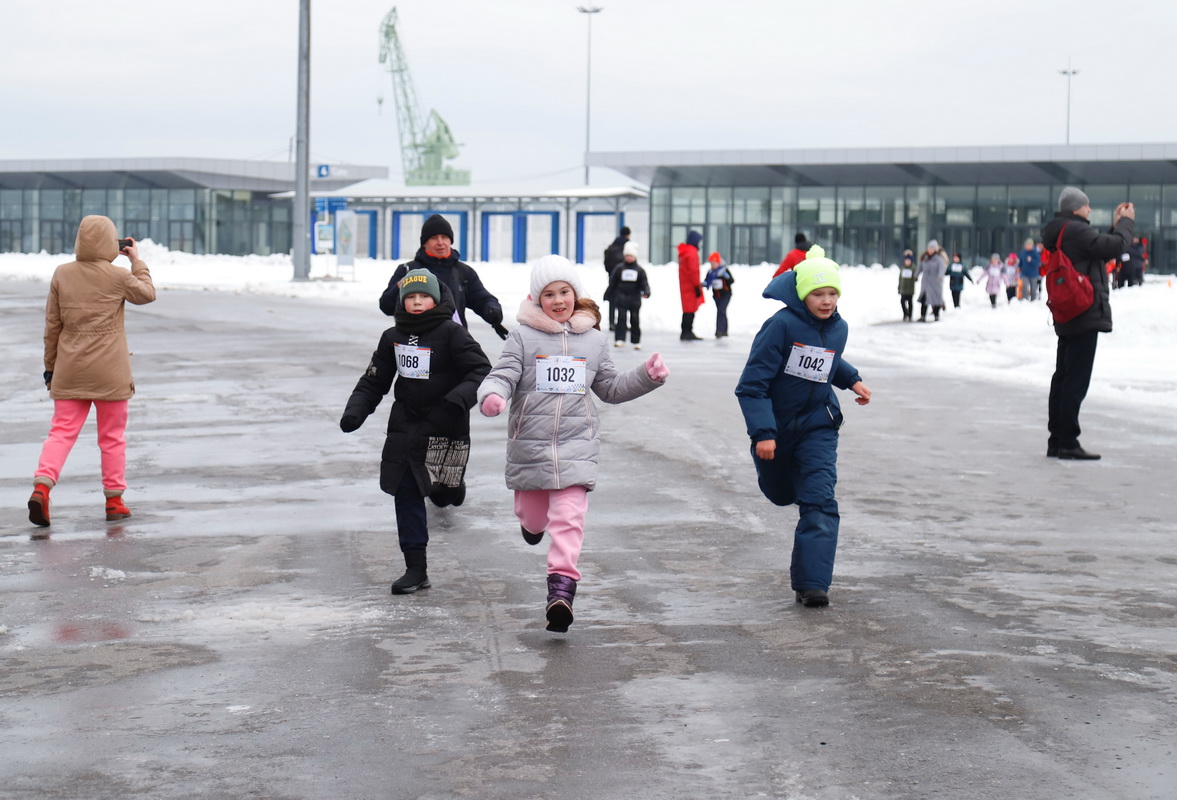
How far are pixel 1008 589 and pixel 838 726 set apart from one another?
7.63ft

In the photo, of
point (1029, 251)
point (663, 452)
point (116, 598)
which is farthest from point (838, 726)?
point (1029, 251)

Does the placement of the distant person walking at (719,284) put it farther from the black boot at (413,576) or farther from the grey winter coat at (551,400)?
the grey winter coat at (551,400)

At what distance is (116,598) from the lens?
6.39m

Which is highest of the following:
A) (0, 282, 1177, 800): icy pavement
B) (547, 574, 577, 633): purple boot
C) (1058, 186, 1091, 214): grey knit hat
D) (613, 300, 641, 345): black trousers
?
(1058, 186, 1091, 214): grey knit hat

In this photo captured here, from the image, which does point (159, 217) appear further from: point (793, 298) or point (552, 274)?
point (552, 274)

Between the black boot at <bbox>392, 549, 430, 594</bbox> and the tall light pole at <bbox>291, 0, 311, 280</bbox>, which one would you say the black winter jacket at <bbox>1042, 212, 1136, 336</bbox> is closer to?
the black boot at <bbox>392, 549, 430, 594</bbox>

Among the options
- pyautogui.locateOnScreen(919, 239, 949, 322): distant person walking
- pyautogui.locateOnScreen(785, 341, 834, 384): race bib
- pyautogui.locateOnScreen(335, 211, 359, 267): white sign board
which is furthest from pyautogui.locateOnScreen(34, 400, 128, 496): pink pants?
pyautogui.locateOnScreen(335, 211, 359, 267): white sign board

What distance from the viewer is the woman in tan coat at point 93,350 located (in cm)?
826

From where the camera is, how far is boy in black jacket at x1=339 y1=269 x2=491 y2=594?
6.49 meters

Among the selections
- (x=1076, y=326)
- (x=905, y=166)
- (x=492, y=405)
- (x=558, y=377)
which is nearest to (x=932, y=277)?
(x=1076, y=326)

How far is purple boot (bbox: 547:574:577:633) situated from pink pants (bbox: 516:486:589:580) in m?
0.05

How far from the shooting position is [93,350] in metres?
8.27

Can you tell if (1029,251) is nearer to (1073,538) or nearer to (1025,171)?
(1025,171)

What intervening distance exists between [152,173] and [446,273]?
64844mm
